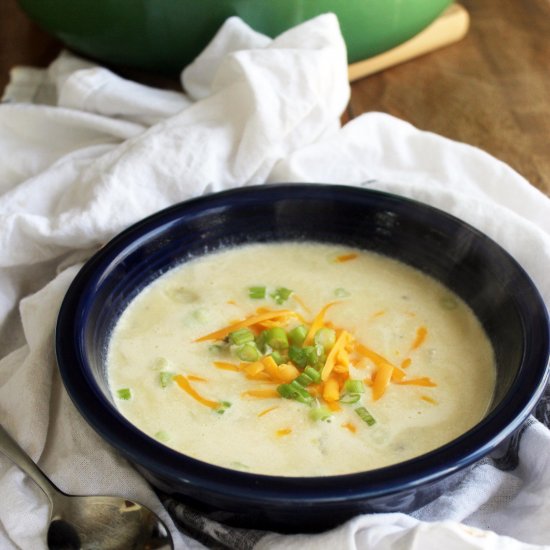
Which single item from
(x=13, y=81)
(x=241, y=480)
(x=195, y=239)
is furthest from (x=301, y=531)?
(x=13, y=81)

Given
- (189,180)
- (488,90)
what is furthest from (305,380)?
(488,90)

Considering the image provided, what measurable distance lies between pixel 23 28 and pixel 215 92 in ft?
2.95

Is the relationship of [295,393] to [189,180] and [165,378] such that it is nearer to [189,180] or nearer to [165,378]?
[165,378]

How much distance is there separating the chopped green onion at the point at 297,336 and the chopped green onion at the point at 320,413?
13 cm

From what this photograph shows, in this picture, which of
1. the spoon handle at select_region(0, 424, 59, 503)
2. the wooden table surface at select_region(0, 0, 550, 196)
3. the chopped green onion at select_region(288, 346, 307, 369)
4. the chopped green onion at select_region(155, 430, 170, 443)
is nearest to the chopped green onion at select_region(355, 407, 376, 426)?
the chopped green onion at select_region(288, 346, 307, 369)

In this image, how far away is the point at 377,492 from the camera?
43.0 inches

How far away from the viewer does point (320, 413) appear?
4.20ft

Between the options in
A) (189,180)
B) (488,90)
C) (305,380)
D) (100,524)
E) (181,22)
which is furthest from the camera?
(488,90)

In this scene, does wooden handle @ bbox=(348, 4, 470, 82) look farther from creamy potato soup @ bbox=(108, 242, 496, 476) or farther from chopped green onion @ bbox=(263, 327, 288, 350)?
chopped green onion @ bbox=(263, 327, 288, 350)

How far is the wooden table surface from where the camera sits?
198 centimetres

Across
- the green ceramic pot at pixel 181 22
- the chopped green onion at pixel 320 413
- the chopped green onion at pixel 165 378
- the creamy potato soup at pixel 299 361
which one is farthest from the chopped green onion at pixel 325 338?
the green ceramic pot at pixel 181 22

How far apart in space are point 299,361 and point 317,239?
1.19 feet

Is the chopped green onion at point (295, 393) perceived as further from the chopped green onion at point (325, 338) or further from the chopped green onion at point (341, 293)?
the chopped green onion at point (341, 293)

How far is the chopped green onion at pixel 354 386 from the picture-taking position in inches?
51.8
